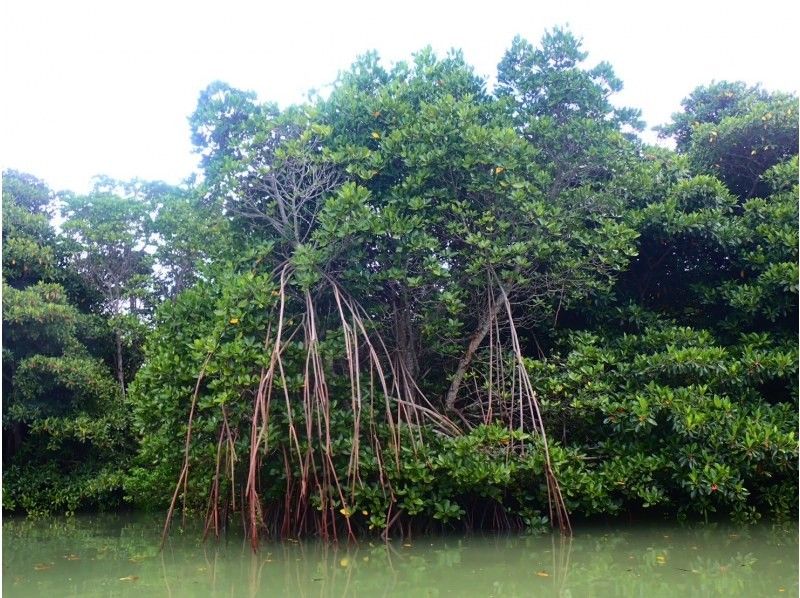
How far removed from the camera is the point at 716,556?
4270 millimetres

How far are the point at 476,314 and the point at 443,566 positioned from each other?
7.56 ft

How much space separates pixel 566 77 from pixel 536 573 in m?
4.13

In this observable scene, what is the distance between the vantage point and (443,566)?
4.17 m

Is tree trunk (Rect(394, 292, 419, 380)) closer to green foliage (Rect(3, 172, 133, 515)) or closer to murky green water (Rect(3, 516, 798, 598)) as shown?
murky green water (Rect(3, 516, 798, 598))

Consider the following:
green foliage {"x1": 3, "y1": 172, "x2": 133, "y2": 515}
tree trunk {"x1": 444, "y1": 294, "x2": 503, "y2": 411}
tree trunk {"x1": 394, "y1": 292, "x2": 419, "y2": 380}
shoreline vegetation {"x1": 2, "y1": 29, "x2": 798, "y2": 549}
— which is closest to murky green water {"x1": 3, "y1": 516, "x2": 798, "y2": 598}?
shoreline vegetation {"x1": 2, "y1": 29, "x2": 798, "y2": 549}

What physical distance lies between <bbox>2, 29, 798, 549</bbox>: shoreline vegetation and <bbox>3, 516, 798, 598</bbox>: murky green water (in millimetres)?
267

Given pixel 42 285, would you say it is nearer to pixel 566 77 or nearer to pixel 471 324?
pixel 471 324

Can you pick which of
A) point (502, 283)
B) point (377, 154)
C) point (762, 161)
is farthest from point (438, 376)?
point (762, 161)

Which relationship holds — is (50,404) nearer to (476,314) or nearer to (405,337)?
(405,337)

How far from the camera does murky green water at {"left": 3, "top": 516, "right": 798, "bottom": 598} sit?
366 centimetres

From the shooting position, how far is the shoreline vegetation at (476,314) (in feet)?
16.1

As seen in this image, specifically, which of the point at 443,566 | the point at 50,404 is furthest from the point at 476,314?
the point at 50,404

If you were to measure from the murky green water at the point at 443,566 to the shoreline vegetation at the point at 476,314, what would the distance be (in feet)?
0.88

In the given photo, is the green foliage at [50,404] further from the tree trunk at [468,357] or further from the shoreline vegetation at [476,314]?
the tree trunk at [468,357]
